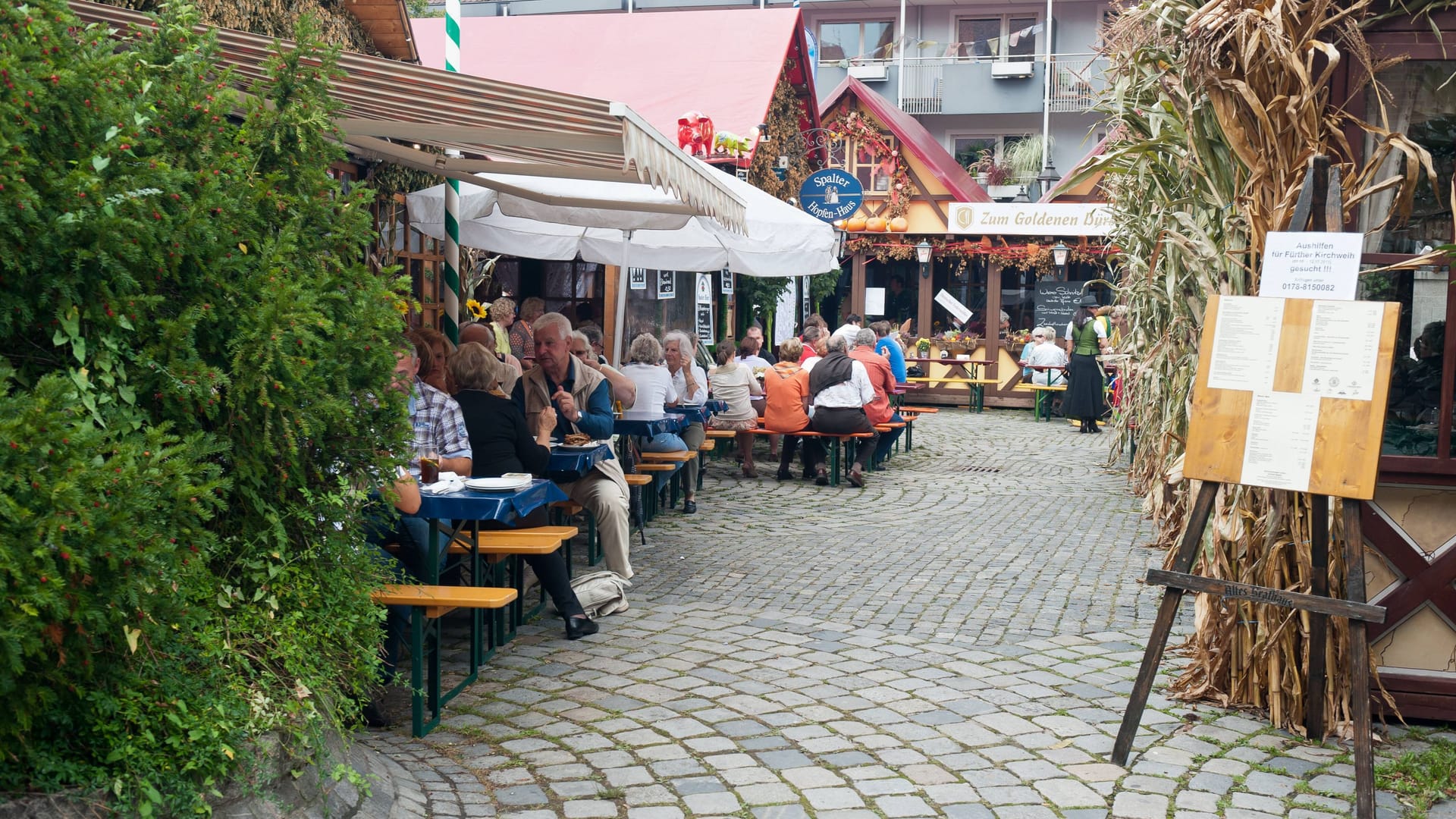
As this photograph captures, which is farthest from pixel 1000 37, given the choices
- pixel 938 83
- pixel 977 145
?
pixel 977 145

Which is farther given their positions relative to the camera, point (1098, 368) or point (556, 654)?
point (1098, 368)

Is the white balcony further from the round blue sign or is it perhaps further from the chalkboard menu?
the round blue sign

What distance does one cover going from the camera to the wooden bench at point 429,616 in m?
4.43

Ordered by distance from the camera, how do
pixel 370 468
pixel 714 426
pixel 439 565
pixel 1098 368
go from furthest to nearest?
pixel 1098 368, pixel 714 426, pixel 439 565, pixel 370 468

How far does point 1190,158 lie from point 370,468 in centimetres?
349

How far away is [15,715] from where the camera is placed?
2549mm

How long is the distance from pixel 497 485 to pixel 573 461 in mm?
1333

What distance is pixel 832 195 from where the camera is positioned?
55.4 ft

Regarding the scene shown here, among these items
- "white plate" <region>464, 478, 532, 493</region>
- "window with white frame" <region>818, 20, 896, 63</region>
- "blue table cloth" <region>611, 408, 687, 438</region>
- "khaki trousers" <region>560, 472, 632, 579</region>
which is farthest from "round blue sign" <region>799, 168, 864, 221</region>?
"window with white frame" <region>818, 20, 896, 63</region>

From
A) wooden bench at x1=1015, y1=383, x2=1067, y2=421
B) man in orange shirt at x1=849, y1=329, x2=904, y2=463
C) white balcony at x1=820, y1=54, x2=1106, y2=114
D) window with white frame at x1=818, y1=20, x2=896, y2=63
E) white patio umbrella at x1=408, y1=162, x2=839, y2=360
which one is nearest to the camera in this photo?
white patio umbrella at x1=408, y1=162, x2=839, y2=360

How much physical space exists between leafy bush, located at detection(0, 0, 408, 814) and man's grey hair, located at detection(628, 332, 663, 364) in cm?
538

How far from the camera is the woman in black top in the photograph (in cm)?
587

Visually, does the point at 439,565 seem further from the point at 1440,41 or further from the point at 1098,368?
the point at 1098,368

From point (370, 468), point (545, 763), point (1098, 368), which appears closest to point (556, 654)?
point (545, 763)
